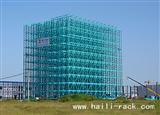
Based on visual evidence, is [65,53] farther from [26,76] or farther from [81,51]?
[26,76]

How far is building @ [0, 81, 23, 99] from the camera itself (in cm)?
8431

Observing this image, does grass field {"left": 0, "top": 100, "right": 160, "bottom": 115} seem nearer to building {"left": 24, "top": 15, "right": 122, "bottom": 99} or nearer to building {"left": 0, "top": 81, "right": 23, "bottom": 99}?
building {"left": 24, "top": 15, "right": 122, "bottom": 99}

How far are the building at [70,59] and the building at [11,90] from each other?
16.3ft

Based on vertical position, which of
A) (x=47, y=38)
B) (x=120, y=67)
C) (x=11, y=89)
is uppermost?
(x=47, y=38)

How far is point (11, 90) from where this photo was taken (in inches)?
3396

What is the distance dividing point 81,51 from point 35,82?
14144 millimetres

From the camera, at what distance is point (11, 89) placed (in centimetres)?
8631

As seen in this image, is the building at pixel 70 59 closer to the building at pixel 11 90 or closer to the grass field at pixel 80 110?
the building at pixel 11 90

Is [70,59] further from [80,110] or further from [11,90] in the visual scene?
[80,110]

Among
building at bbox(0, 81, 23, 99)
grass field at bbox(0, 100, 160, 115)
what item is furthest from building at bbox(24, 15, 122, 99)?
grass field at bbox(0, 100, 160, 115)

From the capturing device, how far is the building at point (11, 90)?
84.3 m

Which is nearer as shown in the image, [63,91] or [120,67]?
[63,91]

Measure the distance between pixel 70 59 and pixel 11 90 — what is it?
2229 centimetres

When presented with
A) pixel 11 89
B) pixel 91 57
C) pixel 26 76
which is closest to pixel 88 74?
pixel 91 57
